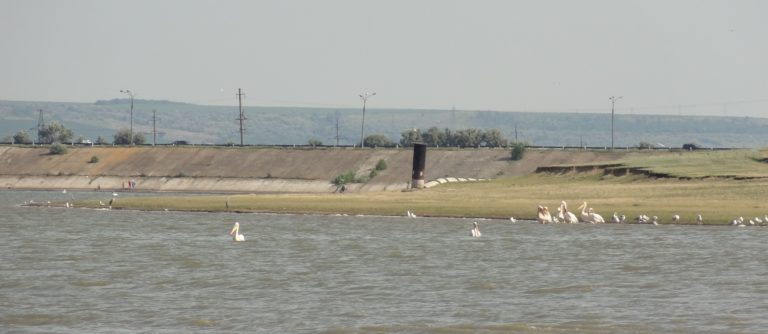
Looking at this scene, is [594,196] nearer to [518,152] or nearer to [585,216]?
[585,216]

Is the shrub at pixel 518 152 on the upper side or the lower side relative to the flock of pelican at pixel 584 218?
upper

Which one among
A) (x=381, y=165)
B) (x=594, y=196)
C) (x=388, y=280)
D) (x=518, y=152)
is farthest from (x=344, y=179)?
(x=388, y=280)

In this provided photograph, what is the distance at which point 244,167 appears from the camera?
177000mm

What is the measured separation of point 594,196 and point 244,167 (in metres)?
90.1

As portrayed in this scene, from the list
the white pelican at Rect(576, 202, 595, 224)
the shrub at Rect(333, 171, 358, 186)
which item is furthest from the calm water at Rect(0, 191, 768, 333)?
the shrub at Rect(333, 171, 358, 186)

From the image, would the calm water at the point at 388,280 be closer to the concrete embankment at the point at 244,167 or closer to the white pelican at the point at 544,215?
the white pelican at the point at 544,215

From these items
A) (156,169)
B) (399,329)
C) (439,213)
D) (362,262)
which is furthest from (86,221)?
(156,169)

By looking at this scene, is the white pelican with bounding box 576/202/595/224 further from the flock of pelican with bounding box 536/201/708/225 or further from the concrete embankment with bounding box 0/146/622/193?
the concrete embankment with bounding box 0/146/622/193

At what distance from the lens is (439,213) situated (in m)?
86.6

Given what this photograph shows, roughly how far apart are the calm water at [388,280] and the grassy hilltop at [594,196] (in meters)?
8.26

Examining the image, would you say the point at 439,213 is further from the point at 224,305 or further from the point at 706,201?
the point at 224,305

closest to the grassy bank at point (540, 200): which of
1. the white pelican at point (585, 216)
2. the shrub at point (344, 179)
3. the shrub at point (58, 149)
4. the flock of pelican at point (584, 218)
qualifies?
the flock of pelican at point (584, 218)

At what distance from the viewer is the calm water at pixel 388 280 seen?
121ft

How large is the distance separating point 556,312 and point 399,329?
499 centimetres
